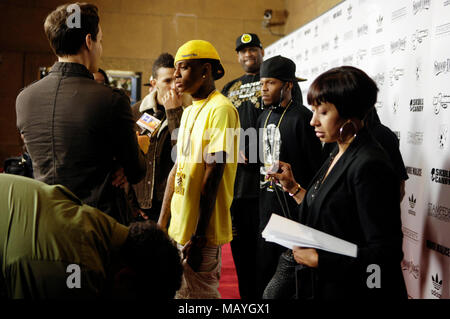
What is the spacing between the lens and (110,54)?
8.08 metres

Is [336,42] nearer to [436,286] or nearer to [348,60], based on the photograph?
[348,60]

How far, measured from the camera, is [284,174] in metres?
1.91

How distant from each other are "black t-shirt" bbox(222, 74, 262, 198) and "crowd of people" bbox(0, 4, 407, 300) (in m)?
0.40

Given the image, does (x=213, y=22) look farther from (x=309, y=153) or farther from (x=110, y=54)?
(x=309, y=153)

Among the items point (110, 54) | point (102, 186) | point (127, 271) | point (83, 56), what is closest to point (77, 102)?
point (83, 56)

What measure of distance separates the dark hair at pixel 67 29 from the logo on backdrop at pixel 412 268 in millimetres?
2185

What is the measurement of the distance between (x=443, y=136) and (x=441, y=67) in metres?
0.37

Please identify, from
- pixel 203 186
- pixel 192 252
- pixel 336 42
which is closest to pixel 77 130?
pixel 203 186

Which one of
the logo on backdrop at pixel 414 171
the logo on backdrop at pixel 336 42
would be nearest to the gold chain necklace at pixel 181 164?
the logo on backdrop at pixel 414 171

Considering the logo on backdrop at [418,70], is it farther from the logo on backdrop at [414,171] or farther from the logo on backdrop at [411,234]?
the logo on backdrop at [411,234]

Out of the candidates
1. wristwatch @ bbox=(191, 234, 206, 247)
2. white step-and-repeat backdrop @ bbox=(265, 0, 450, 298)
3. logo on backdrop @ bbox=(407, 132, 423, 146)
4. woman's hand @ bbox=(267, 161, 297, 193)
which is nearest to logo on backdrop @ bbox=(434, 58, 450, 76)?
white step-and-repeat backdrop @ bbox=(265, 0, 450, 298)

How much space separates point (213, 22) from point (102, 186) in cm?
717

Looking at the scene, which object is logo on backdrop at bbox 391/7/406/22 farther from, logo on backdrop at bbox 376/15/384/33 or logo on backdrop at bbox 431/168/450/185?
logo on backdrop at bbox 431/168/450/185

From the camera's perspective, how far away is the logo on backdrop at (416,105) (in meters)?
2.59
